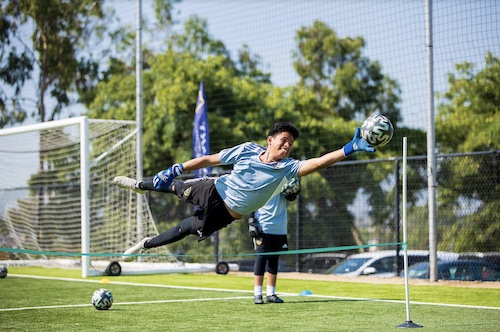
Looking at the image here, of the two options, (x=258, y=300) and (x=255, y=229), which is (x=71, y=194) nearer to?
(x=255, y=229)

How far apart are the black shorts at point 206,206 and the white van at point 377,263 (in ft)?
25.2

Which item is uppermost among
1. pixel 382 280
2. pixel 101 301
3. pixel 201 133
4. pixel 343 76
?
pixel 343 76

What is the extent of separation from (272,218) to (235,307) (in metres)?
1.50

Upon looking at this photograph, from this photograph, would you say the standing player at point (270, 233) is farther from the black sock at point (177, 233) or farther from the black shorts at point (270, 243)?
the black sock at point (177, 233)

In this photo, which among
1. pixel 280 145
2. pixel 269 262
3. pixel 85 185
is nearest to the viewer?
pixel 280 145

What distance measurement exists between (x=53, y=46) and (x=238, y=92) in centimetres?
943

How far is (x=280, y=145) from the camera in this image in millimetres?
8188

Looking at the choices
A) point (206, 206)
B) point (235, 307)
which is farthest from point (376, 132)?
point (235, 307)

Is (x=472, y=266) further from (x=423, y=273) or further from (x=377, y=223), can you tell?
(x=377, y=223)

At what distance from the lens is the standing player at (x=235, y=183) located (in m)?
8.21

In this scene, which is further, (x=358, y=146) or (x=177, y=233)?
(x=177, y=233)

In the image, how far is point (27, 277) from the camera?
16109 millimetres

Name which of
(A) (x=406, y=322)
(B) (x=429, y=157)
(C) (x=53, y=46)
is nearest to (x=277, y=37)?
(B) (x=429, y=157)

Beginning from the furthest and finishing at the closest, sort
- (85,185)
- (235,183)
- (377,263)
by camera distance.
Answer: (377,263), (85,185), (235,183)
